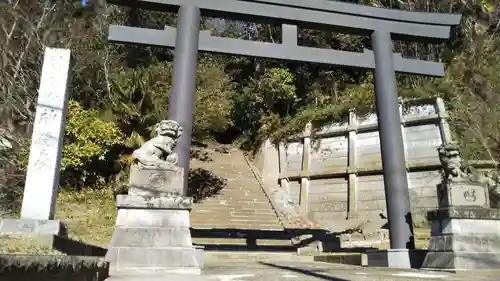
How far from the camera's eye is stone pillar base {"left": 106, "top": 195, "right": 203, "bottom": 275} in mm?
5129

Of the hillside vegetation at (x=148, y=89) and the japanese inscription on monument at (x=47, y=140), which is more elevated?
the hillside vegetation at (x=148, y=89)

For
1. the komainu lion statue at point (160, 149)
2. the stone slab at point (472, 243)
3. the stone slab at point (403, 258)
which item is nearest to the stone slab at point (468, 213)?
the stone slab at point (472, 243)

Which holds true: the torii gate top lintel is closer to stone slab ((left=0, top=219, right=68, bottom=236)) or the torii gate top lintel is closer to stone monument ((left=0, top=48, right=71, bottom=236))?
stone monument ((left=0, top=48, right=71, bottom=236))

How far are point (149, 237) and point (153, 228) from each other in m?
0.12

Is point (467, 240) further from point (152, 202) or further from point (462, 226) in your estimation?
point (152, 202)

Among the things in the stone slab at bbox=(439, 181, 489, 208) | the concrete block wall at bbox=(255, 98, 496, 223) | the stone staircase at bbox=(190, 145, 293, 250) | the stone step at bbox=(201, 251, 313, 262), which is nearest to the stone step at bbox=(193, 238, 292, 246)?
the stone staircase at bbox=(190, 145, 293, 250)

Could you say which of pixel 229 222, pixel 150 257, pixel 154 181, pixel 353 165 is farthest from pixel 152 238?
pixel 353 165

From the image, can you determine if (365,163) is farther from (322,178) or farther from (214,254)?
(214,254)

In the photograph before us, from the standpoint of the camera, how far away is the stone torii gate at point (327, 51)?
7371 millimetres

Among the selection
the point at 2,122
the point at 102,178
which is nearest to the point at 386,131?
the point at 102,178

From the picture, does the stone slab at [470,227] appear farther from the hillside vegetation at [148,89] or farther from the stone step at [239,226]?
the stone step at [239,226]

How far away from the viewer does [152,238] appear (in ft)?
17.3

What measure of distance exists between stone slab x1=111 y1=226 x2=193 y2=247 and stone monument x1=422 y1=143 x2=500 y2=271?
384 centimetres

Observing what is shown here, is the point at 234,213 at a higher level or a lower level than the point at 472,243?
higher
